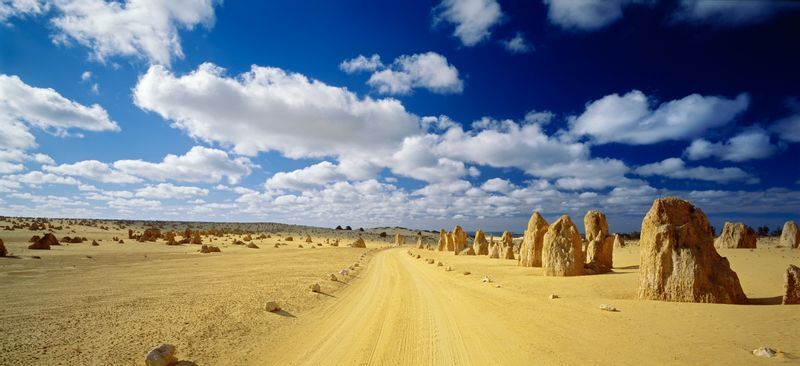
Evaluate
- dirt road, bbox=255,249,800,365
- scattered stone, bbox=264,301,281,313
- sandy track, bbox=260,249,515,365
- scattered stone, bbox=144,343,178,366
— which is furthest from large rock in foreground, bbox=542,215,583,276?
scattered stone, bbox=144,343,178,366

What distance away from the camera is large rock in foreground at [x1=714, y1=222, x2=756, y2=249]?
2872 centimetres

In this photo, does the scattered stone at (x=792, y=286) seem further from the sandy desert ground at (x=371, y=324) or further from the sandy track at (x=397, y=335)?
the sandy track at (x=397, y=335)

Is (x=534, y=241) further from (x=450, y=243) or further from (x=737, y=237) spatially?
(x=450, y=243)

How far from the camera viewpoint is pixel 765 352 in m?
5.63

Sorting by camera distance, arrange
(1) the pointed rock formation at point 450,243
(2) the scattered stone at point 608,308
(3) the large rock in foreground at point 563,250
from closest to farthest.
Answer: (2) the scattered stone at point 608,308 → (3) the large rock in foreground at point 563,250 → (1) the pointed rock formation at point 450,243

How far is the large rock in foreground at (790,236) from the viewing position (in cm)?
2925

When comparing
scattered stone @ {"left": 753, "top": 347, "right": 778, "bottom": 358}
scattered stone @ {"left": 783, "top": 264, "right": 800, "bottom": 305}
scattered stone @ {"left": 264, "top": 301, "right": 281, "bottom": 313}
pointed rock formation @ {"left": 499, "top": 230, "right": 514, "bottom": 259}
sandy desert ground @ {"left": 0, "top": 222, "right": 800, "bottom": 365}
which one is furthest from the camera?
pointed rock formation @ {"left": 499, "top": 230, "right": 514, "bottom": 259}

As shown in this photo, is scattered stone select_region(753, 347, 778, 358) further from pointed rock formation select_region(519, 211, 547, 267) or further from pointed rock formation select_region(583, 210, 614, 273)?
pointed rock formation select_region(519, 211, 547, 267)

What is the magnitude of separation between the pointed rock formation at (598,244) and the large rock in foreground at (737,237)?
15262mm

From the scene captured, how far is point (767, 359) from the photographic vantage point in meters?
5.53

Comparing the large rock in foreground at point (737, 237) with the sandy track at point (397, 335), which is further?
the large rock in foreground at point (737, 237)

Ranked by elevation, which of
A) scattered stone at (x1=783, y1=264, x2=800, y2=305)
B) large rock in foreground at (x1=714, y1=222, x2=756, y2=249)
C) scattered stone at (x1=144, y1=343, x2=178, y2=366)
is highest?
large rock in foreground at (x1=714, y1=222, x2=756, y2=249)

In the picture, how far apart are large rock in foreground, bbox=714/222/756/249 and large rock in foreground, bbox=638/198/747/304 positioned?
81.6 feet

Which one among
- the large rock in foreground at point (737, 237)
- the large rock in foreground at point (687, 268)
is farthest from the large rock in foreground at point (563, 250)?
the large rock in foreground at point (737, 237)
